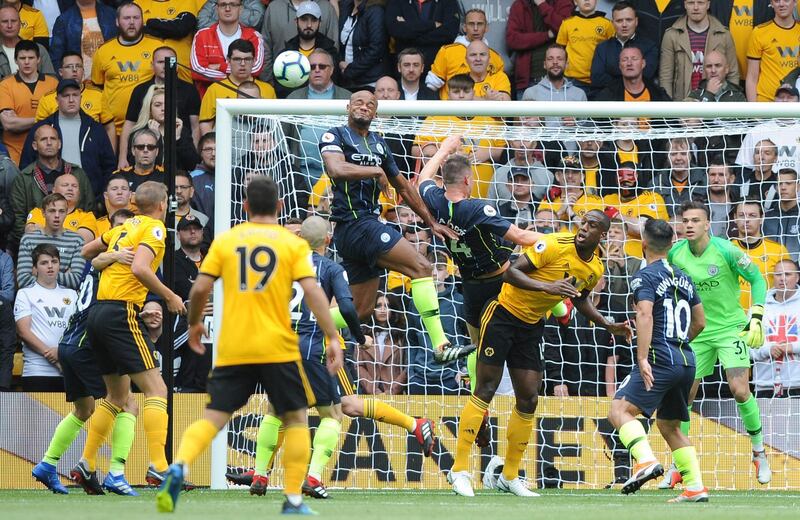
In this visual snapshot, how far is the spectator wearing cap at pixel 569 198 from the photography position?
522 inches

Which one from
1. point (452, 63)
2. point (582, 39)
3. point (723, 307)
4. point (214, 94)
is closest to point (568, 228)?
point (723, 307)

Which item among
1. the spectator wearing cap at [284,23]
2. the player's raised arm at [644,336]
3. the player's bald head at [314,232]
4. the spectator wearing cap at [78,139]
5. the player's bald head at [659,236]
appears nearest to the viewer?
the player's raised arm at [644,336]

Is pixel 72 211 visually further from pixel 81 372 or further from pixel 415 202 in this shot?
pixel 415 202

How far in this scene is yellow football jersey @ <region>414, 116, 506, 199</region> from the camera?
12859mm

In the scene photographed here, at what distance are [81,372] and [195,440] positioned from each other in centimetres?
338

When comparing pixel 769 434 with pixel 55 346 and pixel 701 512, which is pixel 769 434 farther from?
pixel 55 346

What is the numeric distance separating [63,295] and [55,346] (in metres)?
0.53

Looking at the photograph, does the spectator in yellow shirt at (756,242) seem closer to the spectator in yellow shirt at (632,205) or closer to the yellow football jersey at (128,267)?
the spectator in yellow shirt at (632,205)

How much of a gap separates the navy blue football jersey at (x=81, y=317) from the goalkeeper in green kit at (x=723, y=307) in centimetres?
545

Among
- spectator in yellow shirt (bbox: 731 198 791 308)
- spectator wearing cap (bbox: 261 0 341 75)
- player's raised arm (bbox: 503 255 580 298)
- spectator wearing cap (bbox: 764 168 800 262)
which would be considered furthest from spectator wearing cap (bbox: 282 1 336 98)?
player's raised arm (bbox: 503 255 580 298)

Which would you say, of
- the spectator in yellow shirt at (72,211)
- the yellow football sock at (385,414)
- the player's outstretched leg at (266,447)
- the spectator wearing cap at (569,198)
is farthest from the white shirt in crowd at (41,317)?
the spectator wearing cap at (569,198)

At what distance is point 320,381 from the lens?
9.90 m

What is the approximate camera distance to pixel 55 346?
42.1ft

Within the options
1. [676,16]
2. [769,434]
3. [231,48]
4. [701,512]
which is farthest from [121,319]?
[676,16]
